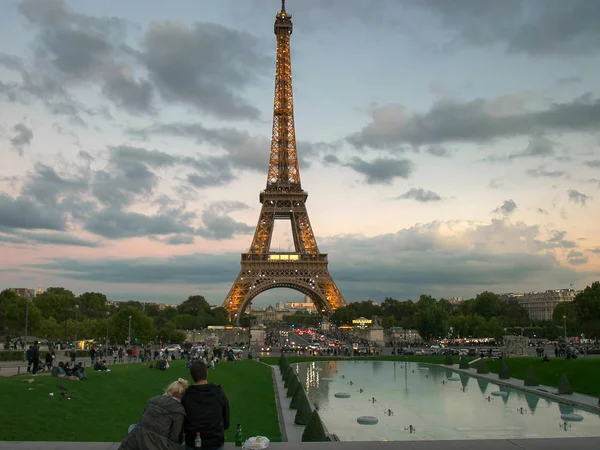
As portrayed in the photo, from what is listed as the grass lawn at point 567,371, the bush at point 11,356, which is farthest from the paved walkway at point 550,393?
the bush at point 11,356

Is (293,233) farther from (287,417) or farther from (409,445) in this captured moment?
(409,445)

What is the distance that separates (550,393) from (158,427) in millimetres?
33844

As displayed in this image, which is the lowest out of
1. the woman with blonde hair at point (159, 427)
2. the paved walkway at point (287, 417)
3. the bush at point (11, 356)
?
the paved walkway at point (287, 417)

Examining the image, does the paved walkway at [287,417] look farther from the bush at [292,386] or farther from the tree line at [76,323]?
the tree line at [76,323]

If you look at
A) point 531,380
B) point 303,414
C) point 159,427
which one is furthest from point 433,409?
point 159,427

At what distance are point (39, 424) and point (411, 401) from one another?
76.4ft

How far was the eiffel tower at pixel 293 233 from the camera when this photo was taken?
106938 mm

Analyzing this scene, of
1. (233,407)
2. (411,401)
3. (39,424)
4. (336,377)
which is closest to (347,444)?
(39,424)

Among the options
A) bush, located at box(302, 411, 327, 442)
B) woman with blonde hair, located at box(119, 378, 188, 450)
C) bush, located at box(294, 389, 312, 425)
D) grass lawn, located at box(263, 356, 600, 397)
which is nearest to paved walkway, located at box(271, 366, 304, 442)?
bush, located at box(294, 389, 312, 425)

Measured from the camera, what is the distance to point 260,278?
10762cm

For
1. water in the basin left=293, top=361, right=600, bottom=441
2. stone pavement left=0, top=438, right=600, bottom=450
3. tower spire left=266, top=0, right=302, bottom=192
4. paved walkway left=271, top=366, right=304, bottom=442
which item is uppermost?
tower spire left=266, top=0, right=302, bottom=192

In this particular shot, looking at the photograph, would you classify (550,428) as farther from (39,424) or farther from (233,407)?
(39,424)

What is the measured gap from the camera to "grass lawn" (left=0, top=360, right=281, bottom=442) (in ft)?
60.2

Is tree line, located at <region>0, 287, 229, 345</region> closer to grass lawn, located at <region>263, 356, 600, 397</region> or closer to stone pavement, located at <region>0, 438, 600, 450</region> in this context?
grass lawn, located at <region>263, 356, 600, 397</region>
